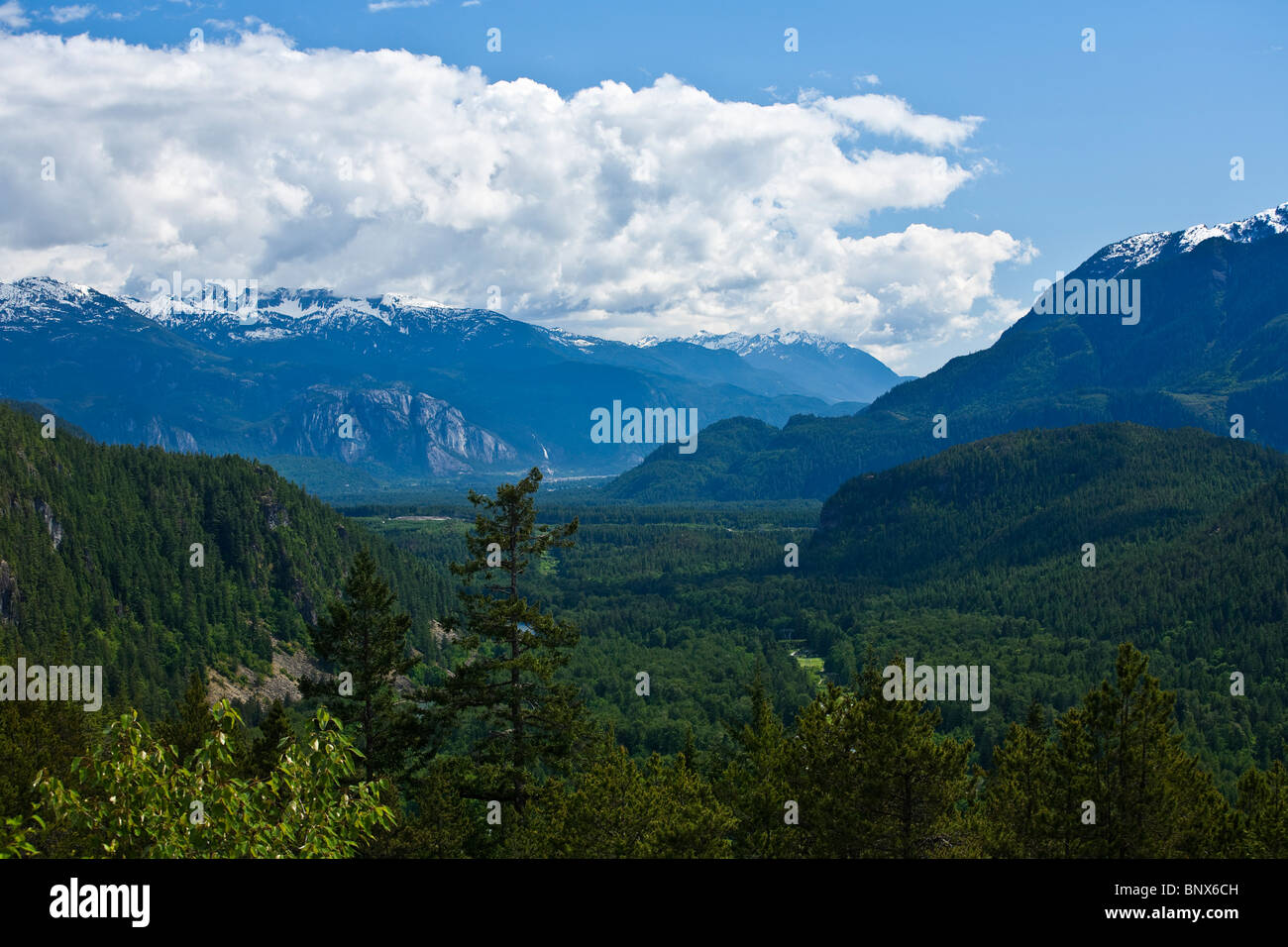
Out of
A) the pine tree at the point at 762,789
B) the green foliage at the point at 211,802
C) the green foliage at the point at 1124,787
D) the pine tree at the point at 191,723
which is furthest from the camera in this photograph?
the pine tree at the point at 191,723

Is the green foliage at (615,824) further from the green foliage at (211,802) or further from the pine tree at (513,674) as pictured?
the green foliage at (211,802)

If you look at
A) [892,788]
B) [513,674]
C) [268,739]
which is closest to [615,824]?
[513,674]

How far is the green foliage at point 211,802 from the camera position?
693 inches

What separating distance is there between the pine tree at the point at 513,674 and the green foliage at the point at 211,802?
28475 millimetres

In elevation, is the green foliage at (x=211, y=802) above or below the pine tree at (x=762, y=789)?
above

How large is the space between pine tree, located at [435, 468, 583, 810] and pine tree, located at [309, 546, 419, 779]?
13.7 ft

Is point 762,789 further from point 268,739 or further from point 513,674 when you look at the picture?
point 268,739

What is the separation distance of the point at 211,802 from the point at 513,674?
31.1 m

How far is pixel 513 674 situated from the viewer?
49.3 meters

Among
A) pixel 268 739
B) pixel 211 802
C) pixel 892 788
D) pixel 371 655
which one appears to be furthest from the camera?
pixel 268 739

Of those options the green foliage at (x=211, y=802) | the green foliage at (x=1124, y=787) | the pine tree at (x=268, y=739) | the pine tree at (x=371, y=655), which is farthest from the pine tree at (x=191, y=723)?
the green foliage at (x=1124, y=787)

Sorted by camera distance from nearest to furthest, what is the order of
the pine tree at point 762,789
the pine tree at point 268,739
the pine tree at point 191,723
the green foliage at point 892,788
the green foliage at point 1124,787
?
the green foliage at point 1124,787 → the green foliage at point 892,788 → the pine tree at point 762,789 → the pine tree at point 268,739 → the pine tree at point 191,723

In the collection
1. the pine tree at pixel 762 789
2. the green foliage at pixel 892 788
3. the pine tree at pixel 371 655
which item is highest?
the pine tree at pixel 371 655
